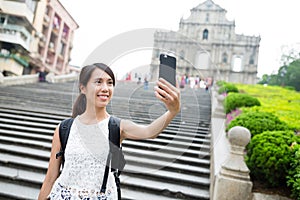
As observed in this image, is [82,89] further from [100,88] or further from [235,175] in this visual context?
[235,175]

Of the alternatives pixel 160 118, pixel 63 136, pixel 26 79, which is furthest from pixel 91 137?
pixel 26 79

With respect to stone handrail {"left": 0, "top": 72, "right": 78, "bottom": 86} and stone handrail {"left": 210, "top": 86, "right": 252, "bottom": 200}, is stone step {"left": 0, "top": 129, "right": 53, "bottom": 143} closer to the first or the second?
stone handrail {"left": 210, "top": 86, "right": 252, "bottom": 200}

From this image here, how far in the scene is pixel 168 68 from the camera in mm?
928

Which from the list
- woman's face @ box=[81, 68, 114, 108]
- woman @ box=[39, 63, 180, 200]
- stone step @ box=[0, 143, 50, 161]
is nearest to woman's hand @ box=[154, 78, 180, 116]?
woman @ box=[39, 63, 180, 200]

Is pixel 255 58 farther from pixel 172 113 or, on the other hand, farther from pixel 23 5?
pixel 172 113

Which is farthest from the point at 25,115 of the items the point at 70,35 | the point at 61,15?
the point at 70,35

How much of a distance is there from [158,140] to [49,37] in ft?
83.3

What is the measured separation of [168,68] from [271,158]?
2444mm

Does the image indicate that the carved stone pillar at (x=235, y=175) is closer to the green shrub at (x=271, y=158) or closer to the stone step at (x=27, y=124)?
the green shrub at (x=271, y=158)

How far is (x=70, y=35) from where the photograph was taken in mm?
33250

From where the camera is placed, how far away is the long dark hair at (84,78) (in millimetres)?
1209

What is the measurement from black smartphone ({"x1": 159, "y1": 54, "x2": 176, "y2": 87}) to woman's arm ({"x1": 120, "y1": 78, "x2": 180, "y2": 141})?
0.02 meters

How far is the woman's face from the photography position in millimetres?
1253

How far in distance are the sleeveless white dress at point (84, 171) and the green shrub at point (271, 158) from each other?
218 cm
